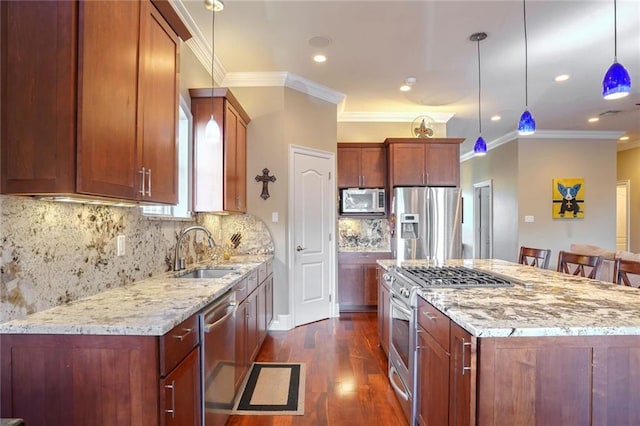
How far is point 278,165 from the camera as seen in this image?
397cm

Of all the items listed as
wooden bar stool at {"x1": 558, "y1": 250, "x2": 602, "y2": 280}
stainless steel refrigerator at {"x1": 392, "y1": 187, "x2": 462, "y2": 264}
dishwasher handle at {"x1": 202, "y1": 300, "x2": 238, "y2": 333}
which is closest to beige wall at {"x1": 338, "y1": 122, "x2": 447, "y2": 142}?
stainless steel refrigerator at {"x1": 392, "y1": 187, "x2": 462, "y2": 264}

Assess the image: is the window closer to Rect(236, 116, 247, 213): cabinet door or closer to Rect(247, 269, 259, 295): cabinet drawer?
Rect(236, 116, 247, 213): cabinet door

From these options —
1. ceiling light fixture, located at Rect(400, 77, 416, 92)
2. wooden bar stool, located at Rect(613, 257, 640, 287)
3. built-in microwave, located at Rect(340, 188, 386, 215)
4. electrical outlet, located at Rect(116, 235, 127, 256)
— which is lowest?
wooden bar stool, located at Rect(613, 257, 640, 287)

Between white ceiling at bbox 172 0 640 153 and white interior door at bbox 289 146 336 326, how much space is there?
96 cm

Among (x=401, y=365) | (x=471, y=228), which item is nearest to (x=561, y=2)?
(x=401, y=365)

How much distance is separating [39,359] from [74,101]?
98 cm

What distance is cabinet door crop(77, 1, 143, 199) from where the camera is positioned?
1286 mm

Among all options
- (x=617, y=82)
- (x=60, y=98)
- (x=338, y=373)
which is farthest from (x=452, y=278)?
(x=60, y=98)

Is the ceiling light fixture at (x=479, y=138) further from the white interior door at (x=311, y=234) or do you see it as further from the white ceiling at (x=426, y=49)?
the white interior door at (x=311, y=234)

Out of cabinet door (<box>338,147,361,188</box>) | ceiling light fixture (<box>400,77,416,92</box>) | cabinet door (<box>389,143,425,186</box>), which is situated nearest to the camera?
ceiling light fixture (<box>400,77,416,92</box>)

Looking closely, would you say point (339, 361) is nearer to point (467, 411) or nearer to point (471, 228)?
point (467, 411)

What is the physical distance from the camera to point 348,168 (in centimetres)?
505

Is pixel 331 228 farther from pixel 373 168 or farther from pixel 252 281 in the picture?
pixel 252 281

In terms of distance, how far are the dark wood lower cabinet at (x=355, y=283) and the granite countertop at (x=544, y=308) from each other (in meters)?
2.70
